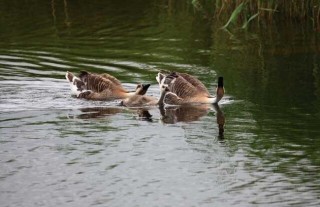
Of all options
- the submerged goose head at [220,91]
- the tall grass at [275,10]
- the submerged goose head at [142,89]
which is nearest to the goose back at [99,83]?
the submerged goose head at [142,89]

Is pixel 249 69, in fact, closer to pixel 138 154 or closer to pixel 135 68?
pixel 135 68

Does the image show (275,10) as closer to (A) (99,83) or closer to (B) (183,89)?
(B) (183,89)

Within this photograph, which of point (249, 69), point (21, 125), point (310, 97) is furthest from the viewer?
point (249, 69)

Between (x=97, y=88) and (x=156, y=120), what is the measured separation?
2.06 m

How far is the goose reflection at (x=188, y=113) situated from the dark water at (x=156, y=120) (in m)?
0.03

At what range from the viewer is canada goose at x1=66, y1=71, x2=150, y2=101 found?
1565 centimetres

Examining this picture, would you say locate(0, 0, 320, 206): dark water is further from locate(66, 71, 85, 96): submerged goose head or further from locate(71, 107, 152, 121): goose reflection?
locate(66, 71, 85, 96): submerged goose head

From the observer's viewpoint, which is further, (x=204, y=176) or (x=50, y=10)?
(x=50, y=10)

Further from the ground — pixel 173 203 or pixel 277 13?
pixel 277 13

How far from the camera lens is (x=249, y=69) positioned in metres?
17.5

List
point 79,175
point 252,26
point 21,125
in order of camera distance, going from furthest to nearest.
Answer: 1. point 252,26
2. point 21,125
3. point 79,175

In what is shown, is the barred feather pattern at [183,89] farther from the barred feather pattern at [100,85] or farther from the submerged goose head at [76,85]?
the submerged goose head at [76,85]

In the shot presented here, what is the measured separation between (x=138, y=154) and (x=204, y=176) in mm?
1232

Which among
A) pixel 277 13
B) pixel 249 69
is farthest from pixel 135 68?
pixel 277 13
